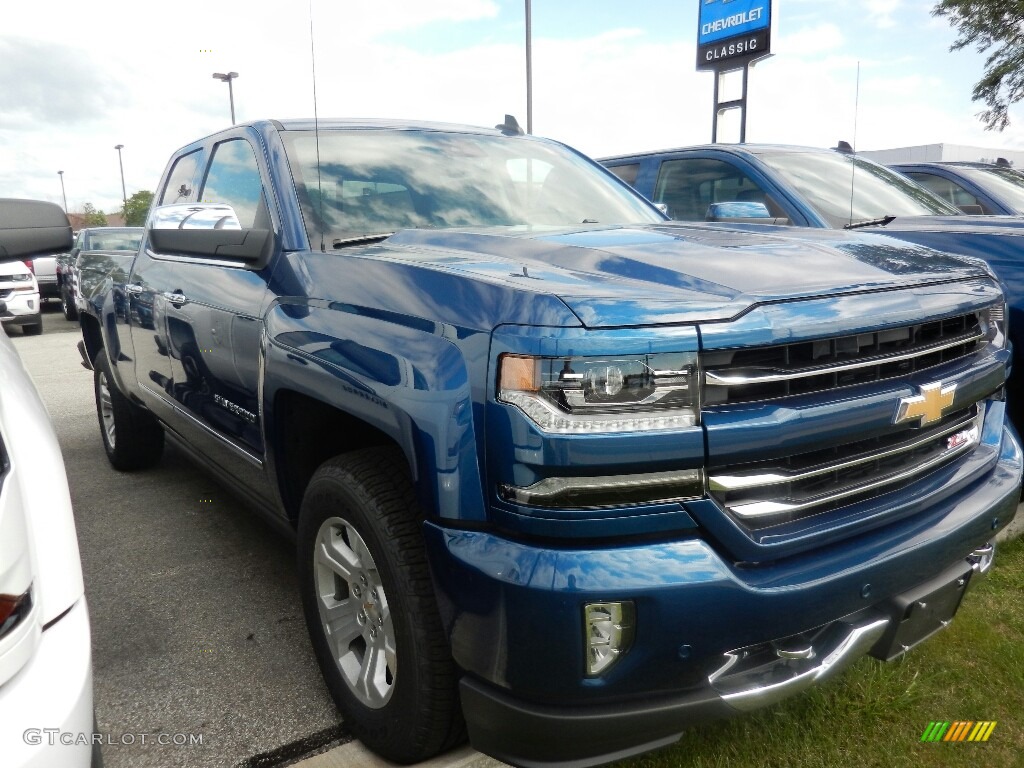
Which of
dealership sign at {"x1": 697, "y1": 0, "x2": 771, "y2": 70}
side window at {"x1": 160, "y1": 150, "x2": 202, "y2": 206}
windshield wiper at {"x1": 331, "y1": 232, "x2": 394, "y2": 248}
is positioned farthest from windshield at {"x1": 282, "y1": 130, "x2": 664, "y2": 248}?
dealership sign at {"x1": 697, "y1": 0, "x2": 771, "y2": 70}

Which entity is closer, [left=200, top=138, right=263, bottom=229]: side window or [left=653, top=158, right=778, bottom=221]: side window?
[left=200, top=138, right=263, bottom=229]: side window

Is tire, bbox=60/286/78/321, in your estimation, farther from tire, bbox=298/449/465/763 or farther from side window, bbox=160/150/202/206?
tire, bbox=298/449/465/763

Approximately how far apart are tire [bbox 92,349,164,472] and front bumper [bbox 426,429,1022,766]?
11.4 feet

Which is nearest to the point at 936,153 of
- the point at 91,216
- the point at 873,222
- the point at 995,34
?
the point at 995,34

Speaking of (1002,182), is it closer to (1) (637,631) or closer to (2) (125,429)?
(1) (637,631)

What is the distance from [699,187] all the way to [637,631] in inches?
174

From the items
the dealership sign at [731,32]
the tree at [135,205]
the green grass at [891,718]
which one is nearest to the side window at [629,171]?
the green grass at [891,718]

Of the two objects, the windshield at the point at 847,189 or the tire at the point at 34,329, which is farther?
the tire at the point at 34,329

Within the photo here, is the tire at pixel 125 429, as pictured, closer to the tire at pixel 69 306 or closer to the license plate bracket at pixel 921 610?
the license plate bracket at pixel 921 610

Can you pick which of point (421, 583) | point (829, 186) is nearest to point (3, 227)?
point (421, 583)

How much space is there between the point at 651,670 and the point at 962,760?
3.70 feet

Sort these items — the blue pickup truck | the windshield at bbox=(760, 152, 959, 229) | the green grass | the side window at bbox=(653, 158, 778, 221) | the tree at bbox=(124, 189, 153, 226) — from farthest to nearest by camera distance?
1. the tree at bbox=(124, 189, 153, 226)
2. the side window at bbox=(653, 158, 778, 221)
3. the windshield at bbox=(760, 152, 959, 229)
4. the blue pickup truck
5. the green grass

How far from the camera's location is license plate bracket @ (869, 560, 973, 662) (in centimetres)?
192

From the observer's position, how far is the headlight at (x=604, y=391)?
160 cm
